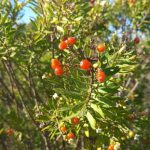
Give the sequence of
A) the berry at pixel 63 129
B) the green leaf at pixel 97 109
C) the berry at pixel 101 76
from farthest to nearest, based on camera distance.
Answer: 1. the berry at pixel 63 129
2. the green leaf at pixel 97 109
3. the berry at pixel 101 76

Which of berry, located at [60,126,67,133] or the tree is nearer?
the tree

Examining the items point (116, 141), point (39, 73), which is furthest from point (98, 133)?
point (39, 73)

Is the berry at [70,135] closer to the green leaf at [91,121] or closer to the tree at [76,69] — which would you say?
the tree at [76,69]

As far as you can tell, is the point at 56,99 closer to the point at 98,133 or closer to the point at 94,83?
the point at 98,133

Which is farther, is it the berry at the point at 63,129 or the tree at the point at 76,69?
the berry at the point at 63,129

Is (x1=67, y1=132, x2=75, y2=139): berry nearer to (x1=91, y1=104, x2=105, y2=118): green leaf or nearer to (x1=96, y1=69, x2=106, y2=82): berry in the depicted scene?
(x1=91, y1=104, x2=105, y2=118): green leaf

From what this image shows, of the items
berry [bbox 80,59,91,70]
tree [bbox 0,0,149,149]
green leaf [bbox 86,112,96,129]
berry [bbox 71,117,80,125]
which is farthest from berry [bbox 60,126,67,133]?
berry [bbox 80,59,91,70]

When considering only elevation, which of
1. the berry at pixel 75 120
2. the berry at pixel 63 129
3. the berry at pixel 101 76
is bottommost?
the berry at pixel 63 129

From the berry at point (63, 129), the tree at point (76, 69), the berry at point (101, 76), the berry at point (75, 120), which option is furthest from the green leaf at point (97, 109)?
the berry at point (63, 129)

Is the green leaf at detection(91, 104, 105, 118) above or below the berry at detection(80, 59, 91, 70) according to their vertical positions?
below

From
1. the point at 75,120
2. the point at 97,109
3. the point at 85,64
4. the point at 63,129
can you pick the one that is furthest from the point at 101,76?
the point at 63,129

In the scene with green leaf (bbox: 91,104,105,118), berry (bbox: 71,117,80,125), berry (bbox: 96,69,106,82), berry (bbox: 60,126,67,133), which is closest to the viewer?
berry (bbox: 96,69,106,82)
